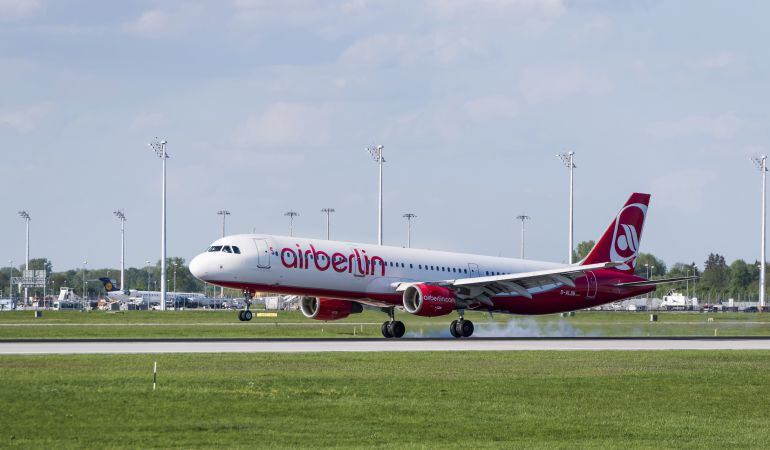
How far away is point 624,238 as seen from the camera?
68.7m

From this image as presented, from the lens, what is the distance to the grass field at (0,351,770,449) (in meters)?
22.2

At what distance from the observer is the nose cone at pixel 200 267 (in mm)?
56625

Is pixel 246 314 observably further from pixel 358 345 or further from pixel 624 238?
pixel 624 238

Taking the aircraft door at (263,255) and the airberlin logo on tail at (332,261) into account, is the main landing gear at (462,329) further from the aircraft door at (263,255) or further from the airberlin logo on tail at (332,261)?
the aircraft door at (263,255)

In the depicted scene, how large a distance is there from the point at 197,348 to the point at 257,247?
468 inches

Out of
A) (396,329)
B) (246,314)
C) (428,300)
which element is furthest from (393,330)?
(246,314)

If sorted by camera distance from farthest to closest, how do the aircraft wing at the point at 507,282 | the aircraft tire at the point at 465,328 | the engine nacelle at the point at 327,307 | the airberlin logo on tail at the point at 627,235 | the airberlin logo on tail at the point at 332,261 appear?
the airberlin logo on tail at the point at 627,235 → the engine nacelle at the point at 327,307 → the aircraft tire at the point at 465,328 → the aircraft wing at the point at 507,282 → the airberlin logo on tail at the point at 332,261

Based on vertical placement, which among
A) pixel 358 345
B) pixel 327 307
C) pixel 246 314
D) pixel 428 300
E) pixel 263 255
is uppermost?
pixel 263 255

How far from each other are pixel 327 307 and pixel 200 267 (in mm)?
7382

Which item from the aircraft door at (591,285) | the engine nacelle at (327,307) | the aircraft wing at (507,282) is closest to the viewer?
the aircraft wing at (507,282)

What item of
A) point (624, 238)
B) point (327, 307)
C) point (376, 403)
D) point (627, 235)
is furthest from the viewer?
point (627, 235)

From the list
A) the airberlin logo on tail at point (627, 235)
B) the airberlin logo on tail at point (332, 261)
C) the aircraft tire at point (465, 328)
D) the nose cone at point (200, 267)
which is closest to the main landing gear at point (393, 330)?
the airberlin logo on tail at point (332, 261)

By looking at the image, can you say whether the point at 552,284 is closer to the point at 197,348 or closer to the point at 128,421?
the point at 197,348

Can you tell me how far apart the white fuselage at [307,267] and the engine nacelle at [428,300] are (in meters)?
1.98
